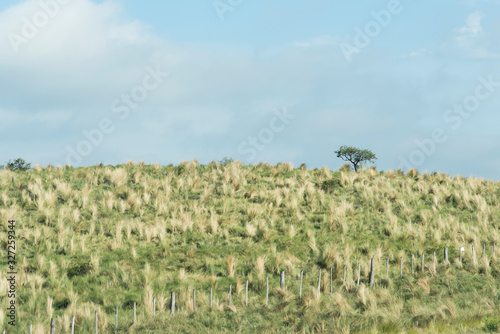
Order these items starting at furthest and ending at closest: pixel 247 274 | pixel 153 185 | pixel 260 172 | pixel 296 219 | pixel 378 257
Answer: pixel 260 172, pixel 153 185, pixel 296 219, pixel 378 257, pixel 247 274

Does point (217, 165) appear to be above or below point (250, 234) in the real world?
above

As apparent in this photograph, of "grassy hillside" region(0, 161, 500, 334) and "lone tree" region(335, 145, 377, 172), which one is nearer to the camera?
"grassy hillside" region(0, 161, 500, 334)

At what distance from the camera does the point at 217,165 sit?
1403 inches

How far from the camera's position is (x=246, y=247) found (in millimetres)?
21797

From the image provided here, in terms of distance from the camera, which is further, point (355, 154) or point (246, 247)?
point (355, 154)

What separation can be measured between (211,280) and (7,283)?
23.6 ft

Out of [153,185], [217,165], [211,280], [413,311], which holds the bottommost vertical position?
[413,311]

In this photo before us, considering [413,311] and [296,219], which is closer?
[413,311]

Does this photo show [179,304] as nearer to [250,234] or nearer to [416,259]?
[250,234]

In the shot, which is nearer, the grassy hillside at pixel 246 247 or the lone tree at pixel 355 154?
the grassy hillside at pixel 246 247

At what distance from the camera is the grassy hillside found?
15453 mm

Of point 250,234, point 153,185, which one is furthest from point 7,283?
point 153,185

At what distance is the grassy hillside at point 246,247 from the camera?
15.5 meters

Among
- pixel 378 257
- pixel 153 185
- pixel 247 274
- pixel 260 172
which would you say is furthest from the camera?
pixel 260 172
